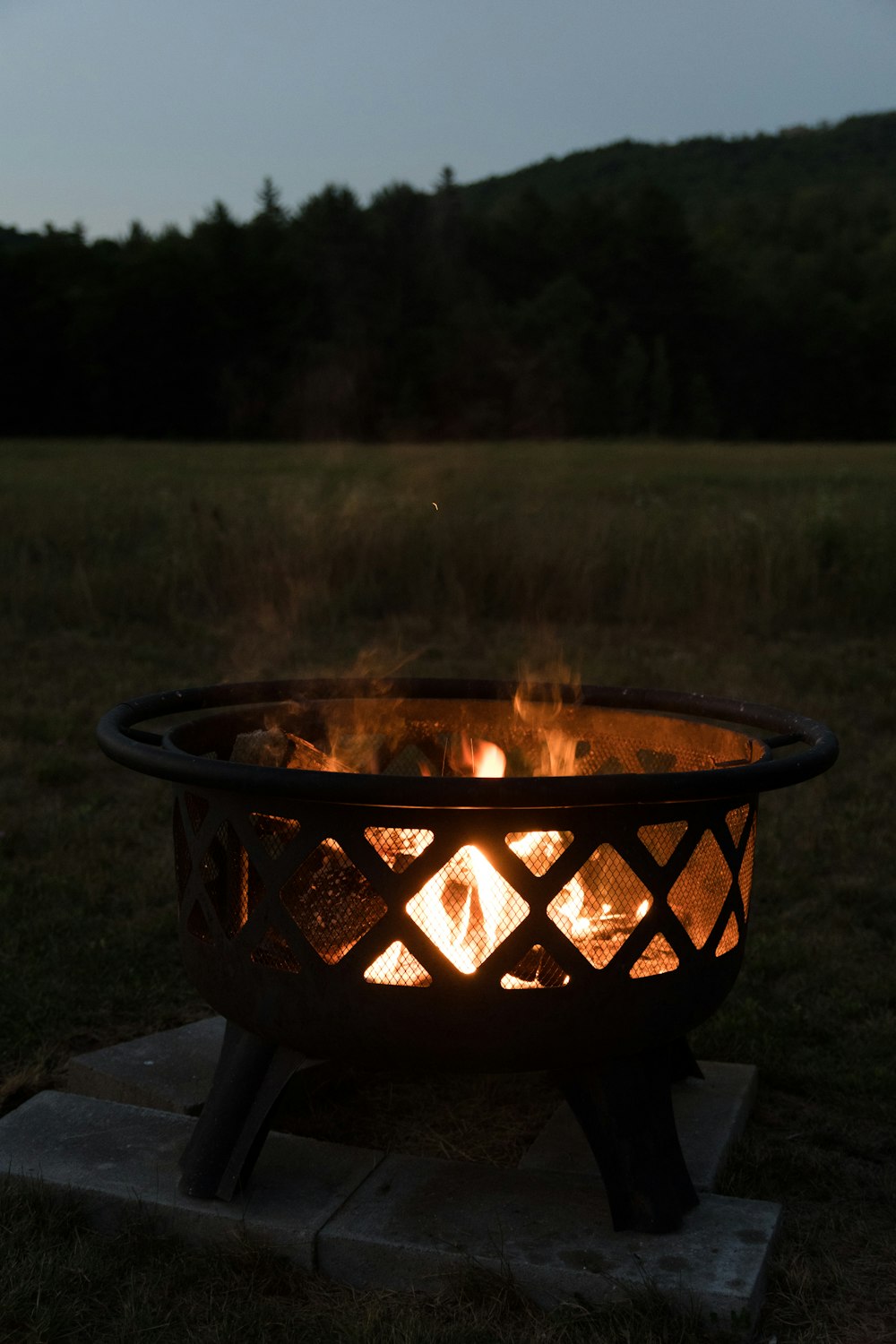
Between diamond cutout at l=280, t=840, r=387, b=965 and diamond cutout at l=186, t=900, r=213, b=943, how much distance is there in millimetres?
176

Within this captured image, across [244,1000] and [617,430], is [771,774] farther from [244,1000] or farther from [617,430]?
[617,430]

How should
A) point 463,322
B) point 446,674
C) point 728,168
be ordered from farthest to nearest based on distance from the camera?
point 728,168 < point 463,322 < point 446,674

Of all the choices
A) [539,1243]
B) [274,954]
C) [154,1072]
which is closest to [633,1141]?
[539,1243]

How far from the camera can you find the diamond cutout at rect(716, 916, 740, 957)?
2047mm

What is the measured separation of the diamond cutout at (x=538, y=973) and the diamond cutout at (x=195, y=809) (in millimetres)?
556

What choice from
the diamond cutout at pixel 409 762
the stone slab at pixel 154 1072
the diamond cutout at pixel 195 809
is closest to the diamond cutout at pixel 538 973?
the diamond cutout at pixel 195 809

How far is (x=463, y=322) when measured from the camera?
134 feet

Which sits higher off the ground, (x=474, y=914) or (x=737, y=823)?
(x=737, y=823)

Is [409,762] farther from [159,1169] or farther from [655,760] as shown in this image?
[159,1169]

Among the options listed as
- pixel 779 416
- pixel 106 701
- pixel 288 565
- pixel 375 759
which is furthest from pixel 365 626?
pixel 779 416

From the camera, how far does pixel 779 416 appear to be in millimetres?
45656

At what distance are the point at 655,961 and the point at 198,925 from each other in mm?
765

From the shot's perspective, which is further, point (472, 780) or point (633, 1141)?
point (633, 1141)

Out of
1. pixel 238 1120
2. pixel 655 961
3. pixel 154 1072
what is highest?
pixel 655 961
